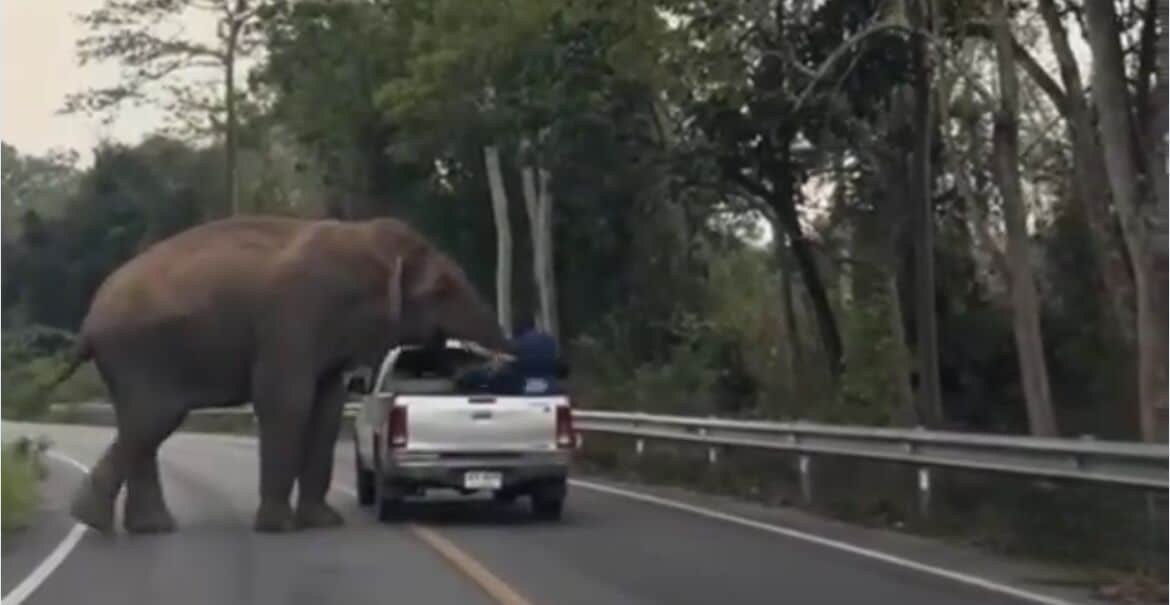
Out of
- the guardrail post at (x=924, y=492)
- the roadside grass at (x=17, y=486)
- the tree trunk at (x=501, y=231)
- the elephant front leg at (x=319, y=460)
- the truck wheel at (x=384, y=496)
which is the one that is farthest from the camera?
the tree trunk at (x=501, y=231)

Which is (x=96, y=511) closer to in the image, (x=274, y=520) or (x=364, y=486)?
(x=274, y=520)

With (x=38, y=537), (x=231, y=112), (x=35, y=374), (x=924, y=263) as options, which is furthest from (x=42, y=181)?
A: (x=38, y=537)

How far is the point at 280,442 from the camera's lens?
24.5 m

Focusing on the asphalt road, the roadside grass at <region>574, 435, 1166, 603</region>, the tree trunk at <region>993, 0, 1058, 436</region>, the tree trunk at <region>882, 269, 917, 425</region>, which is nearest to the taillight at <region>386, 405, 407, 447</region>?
the asphalt road

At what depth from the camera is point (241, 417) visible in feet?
208

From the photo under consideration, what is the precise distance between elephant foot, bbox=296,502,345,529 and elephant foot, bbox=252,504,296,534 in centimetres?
23

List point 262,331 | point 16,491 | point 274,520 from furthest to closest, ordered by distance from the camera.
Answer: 1. point 16,491
2. point 262,331
3. point 274,520

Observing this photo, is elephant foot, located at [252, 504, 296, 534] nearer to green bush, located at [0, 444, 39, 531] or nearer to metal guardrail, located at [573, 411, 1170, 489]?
green bush, located at [0, 444, 39, 531]

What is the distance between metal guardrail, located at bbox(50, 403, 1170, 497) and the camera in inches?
716

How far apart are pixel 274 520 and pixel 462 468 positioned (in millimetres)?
1893

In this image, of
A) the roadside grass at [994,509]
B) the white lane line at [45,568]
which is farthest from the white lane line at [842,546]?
the white lane line at [45,568]

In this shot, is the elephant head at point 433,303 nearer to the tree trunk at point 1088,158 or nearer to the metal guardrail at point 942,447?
the metal guardrail at point 942,447

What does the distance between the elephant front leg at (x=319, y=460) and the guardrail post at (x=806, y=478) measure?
4799mm

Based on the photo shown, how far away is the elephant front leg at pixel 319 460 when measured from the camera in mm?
24625
